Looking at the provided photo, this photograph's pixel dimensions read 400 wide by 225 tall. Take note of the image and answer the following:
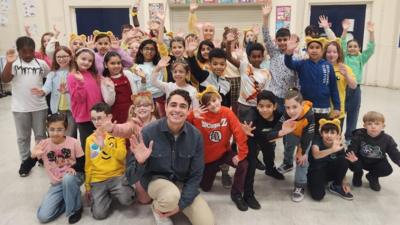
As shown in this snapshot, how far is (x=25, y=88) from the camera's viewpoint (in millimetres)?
3379

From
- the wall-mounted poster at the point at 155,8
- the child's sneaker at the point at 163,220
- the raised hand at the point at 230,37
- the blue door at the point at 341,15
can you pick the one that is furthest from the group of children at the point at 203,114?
the blue door at the point at 341,15

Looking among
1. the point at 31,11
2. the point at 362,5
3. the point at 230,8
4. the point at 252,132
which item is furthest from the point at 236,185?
the point at 31,11

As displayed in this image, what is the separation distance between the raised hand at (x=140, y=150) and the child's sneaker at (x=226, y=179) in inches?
41.3

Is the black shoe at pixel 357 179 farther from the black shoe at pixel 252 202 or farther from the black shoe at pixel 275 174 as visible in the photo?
the black shoe at pixel 252 202

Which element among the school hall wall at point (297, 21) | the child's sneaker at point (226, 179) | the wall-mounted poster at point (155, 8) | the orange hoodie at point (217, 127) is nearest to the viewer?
the orange hoodie at point (217, 127)

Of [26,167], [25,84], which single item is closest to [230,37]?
[25,84]

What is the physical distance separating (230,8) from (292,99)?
5.71 meters

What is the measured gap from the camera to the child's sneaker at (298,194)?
2935mm

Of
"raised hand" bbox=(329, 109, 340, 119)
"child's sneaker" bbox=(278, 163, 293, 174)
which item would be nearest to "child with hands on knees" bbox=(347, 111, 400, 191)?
"raised hand" bbox=(329, 109, 340, 119)

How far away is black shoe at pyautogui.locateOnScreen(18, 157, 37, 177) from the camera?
3490 mm

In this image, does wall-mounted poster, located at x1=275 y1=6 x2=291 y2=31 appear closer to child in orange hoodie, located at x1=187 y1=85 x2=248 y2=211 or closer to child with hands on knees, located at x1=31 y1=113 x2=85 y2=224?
child in orange hoodie, located at x1=187 y1=85 x2=248 y2=211

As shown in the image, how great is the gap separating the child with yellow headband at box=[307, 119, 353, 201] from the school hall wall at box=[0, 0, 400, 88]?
18.0 ft

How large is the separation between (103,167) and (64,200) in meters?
0.42

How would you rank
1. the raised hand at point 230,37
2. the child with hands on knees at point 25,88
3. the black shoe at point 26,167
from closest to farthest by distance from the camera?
the child with hands on knees at point 25,88 < the black shoe at point 26,167 < the raised hand at point 230,37
